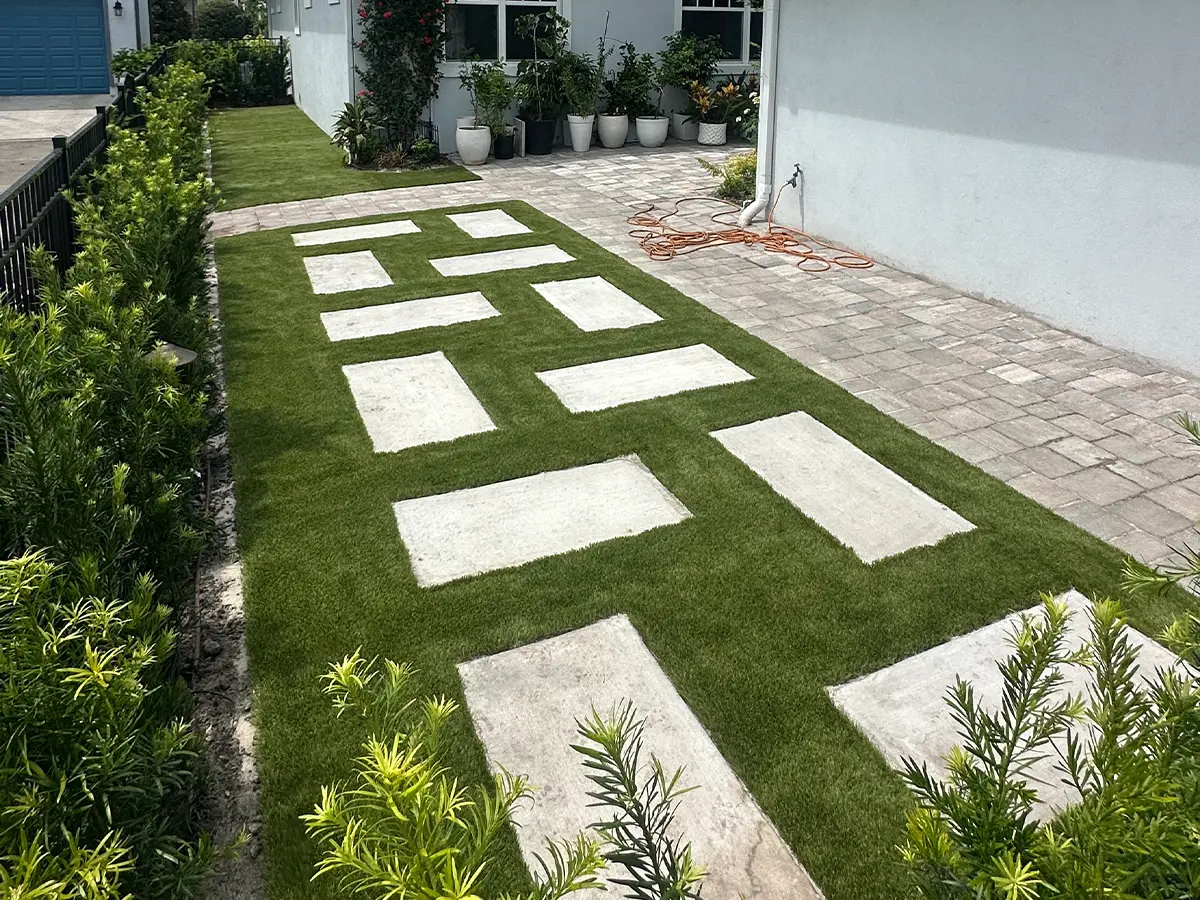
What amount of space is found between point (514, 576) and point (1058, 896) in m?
2.54

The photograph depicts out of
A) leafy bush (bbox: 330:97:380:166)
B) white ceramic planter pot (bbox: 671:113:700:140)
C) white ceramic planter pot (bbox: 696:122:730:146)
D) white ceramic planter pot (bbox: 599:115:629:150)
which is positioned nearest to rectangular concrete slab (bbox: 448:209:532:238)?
leafy bush (bbox: 330:97:380:166)

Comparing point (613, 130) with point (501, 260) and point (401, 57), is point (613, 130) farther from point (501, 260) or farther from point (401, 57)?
point (501, 260)

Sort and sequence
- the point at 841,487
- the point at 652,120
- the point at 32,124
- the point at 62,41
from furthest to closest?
1. the point at 62,41
2. the point at 32,124
3. the point at 652,120
4. the point at 841,487

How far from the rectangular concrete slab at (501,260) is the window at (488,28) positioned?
5.91 metres

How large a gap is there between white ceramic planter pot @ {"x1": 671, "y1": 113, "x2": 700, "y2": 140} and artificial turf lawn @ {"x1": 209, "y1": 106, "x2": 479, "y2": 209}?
4.07m

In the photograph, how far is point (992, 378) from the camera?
5.19m

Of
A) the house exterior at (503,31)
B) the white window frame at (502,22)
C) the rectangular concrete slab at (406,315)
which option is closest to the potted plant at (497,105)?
the white window frame at (502,22)

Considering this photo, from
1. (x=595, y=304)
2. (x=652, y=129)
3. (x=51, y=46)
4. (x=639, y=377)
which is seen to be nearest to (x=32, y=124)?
(x=51, y=46)

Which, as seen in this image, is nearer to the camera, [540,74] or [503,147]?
[503,147]

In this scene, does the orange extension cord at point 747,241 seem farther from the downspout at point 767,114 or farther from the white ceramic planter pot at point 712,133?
the white ceramic planter pot at point 712,133

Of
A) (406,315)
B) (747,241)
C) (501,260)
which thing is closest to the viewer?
(406,315)

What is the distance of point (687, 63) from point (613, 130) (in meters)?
1.57

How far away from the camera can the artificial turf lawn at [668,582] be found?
97.4 inches

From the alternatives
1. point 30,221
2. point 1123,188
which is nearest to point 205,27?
point 30,221
